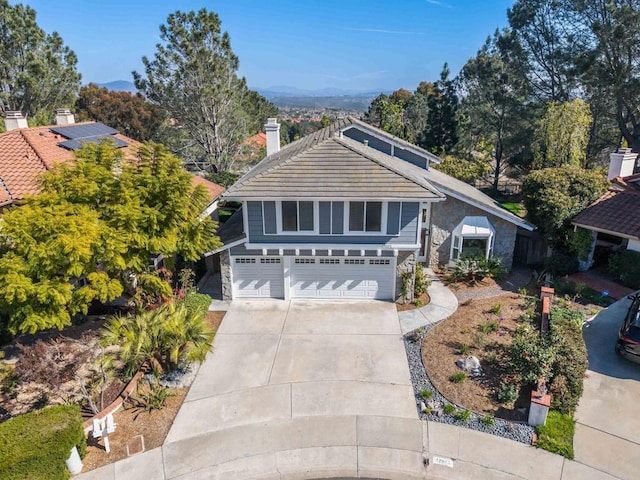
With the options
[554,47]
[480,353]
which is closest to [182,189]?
[480,353]

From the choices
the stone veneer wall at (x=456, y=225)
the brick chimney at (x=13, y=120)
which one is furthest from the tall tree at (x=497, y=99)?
the brick chimney at (x=13, y=120)

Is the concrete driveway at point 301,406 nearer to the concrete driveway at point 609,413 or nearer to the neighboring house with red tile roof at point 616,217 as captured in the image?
the concrete driveway at point 609,413

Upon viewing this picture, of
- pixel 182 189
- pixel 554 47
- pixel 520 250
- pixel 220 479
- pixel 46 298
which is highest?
pixel 554 47

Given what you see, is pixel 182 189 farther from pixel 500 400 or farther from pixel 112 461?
pixel 500 400

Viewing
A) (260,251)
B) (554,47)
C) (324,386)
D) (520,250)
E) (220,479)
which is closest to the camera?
(220,479)

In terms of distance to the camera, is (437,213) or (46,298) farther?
(437,213)

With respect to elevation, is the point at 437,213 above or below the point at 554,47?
below

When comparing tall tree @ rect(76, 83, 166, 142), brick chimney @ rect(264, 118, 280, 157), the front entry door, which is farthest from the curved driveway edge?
tall tree @ rect(76, 83, 166, 142)
